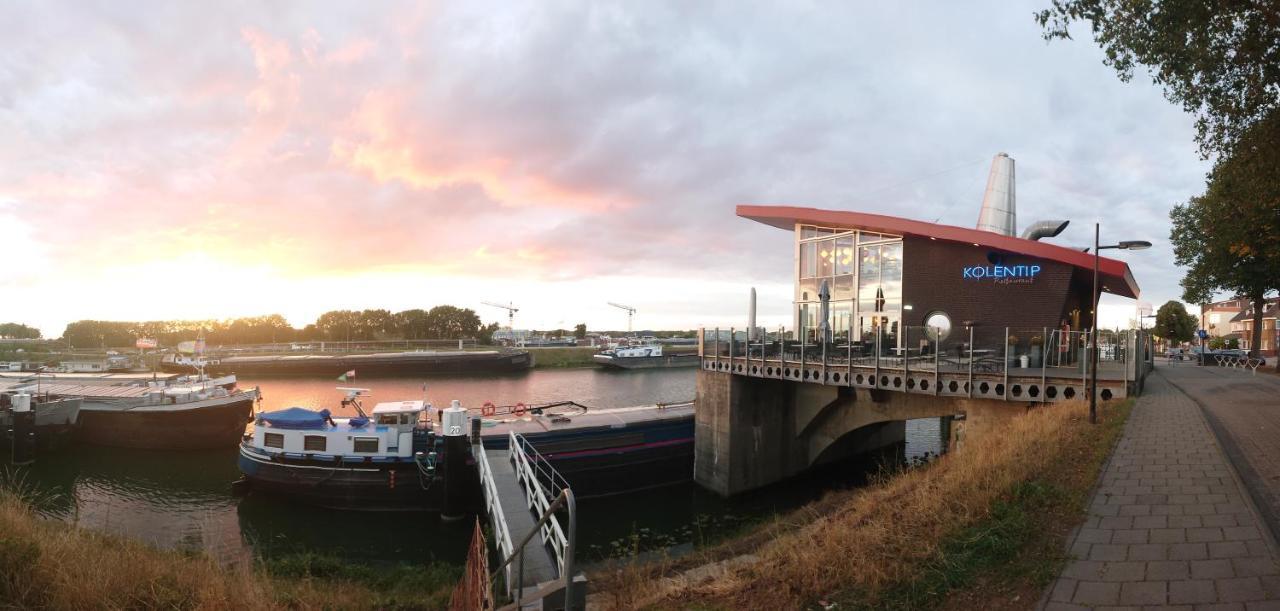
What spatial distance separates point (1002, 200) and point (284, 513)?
3255 centimetres

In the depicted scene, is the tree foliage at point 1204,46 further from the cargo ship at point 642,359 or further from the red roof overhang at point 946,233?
the cargo ship at point 642,359

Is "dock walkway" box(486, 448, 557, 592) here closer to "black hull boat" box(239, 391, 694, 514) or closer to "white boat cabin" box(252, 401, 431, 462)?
"black hull boat" box(239, 391, 694, 514)

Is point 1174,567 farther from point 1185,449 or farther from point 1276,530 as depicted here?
point 1185,449

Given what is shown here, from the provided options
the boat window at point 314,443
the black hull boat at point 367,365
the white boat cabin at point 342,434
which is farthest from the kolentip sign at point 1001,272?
the black hull boat at point 367,365

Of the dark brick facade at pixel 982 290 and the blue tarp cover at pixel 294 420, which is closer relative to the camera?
the blue tarp cover at pixel 294 420

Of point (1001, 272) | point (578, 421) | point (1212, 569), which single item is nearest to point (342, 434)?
point (578, 421)

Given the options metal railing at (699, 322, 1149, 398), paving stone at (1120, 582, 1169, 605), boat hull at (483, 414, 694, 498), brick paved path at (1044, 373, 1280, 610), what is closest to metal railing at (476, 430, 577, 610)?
boat hull at (483, 414, 694, 498)

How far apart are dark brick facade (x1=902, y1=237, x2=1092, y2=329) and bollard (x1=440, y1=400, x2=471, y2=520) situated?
1780 centimetres

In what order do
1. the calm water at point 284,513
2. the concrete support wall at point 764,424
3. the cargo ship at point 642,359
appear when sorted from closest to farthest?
the calm water at point 284,513 < the concrete support wall at point 764,424 < the cargo ship at point 642,359

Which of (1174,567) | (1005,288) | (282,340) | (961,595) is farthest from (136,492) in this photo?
(282,340)

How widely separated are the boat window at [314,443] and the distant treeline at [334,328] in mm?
117368

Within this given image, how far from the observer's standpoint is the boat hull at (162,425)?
1075 inches

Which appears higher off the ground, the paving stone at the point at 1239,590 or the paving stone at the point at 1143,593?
the paving stone at the point at 1239,590

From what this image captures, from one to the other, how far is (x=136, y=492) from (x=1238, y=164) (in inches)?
1304
